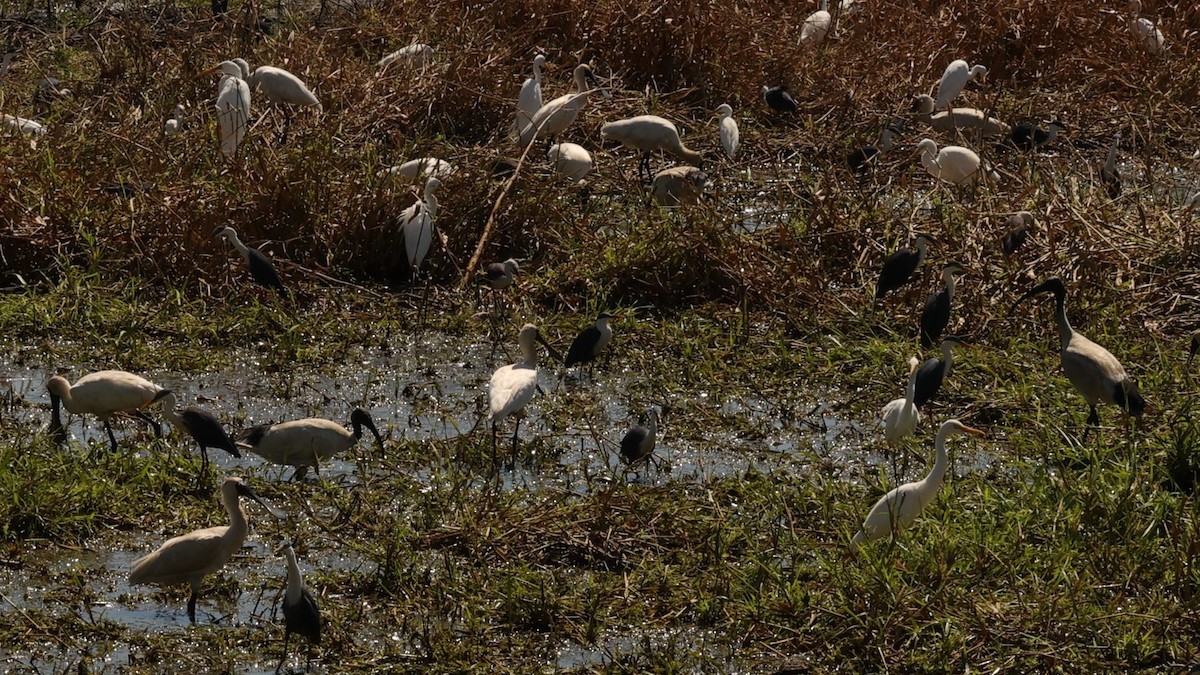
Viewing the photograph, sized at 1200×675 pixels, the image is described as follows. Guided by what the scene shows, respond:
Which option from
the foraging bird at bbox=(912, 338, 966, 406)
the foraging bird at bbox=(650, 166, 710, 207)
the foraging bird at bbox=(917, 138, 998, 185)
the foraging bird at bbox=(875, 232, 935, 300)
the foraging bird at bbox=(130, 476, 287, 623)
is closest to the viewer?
the foraging bird at bbox=(130, 476, 287, 623)

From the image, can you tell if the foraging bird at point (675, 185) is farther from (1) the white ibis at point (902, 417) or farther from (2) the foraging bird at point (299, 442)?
(2) the foraging bird at point (299, 442)

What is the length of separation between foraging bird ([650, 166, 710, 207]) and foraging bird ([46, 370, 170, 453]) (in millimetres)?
3847

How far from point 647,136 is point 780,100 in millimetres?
1349

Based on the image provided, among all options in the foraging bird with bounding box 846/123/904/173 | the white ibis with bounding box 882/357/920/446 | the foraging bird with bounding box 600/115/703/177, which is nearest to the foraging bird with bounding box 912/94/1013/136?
the foraging bird with bounding box 846/123/904/173

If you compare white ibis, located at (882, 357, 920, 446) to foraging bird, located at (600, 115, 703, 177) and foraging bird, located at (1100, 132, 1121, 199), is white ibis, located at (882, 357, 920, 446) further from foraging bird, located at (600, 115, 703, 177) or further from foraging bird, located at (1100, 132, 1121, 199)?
foraging bird, located at (600, 115, 703, 177)

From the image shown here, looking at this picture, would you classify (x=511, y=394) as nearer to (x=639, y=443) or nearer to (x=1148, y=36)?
(x=639, y=443)

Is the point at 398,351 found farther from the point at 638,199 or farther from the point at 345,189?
the point at 638,199

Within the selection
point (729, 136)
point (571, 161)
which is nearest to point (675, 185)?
point (571, 161)

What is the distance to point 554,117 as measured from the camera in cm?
1095

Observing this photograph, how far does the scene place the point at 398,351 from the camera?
8.56 meters

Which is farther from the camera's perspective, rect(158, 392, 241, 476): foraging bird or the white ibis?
the white ibis

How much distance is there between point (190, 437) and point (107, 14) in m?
7.20

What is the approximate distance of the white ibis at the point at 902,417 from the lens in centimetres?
708

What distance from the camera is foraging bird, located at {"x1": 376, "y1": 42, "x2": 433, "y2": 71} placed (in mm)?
11812
